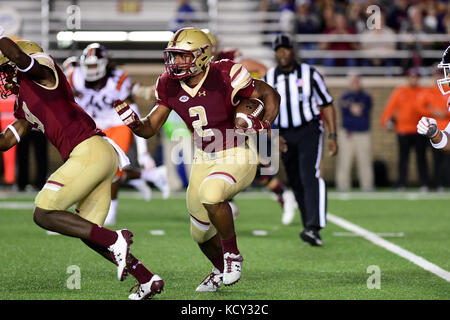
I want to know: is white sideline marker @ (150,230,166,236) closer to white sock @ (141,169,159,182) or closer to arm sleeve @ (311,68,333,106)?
white sock @ (141,169,159,182)

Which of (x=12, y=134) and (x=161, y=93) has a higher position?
(x=161, y=93)

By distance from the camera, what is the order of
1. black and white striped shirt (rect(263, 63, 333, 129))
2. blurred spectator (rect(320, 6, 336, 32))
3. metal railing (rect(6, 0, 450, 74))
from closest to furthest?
1. black and white striped shirt (rect(263, 63, 333, 129))
2. metal railing (rect(6, 0, 450, 74))
3. blurred spectator (rect(320, 6, 336, 32))

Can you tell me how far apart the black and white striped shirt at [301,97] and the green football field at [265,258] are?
3.61 ft

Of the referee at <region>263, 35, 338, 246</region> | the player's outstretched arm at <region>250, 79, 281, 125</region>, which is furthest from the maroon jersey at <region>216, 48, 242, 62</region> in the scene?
the player's outstretched arm at <region>250, 79, 281, 125</region>

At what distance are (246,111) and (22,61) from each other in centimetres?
132

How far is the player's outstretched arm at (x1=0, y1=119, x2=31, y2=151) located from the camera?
561 centimetres

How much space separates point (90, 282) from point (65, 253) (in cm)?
153

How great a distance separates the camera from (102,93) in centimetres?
924

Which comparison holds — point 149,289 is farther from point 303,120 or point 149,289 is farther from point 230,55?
point 230,55

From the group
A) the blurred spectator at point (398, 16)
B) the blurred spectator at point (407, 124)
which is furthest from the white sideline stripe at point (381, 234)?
the blurred spectator at point (398, 16)

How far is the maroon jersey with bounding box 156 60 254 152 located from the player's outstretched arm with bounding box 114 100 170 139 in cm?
8

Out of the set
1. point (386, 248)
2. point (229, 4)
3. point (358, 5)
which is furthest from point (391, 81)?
point (386, 248)

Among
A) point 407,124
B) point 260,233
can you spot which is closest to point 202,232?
point 260,233

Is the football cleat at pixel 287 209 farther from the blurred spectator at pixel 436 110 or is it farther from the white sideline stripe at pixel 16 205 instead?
the blurred spectator at pixel 436 110
